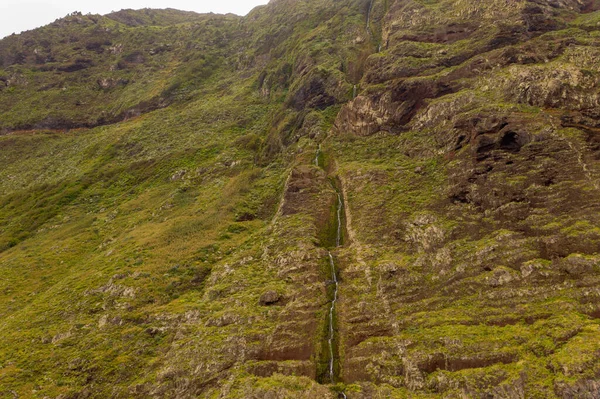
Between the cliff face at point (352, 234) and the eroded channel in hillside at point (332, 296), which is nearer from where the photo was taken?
the cliff face at point (352, 234)

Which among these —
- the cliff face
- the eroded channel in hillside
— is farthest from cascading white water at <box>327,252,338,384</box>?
the cliff face

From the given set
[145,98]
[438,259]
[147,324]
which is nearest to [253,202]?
[147,324]

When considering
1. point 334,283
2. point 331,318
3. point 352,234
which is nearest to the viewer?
point 331,318

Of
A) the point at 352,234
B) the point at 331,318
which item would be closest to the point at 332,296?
the point at 331,318

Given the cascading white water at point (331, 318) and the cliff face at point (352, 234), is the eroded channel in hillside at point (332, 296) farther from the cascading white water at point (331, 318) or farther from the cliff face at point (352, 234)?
the cliff face at point (352, 234)

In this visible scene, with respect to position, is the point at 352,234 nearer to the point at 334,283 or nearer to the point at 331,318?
the point at 334,283

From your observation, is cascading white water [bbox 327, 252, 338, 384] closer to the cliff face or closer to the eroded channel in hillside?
the eroded channel in hillside

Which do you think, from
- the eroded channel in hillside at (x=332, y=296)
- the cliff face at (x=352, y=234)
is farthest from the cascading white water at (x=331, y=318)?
the cliff face at (x=352, y=234)

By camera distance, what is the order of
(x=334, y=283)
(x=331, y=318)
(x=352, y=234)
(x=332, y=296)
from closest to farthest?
(x=331, y=318) → (x=332, y=296) → (x=334, y=283) → (x=352, y=234)
